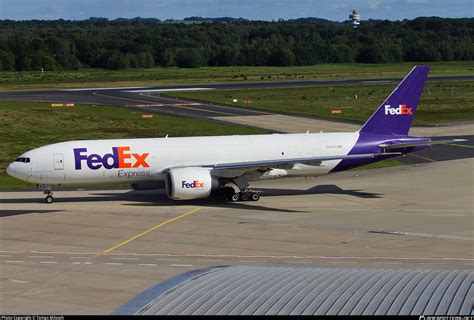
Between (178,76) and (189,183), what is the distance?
129 meters

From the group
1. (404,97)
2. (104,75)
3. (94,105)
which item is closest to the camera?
(404,97)

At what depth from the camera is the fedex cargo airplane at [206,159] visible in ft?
172

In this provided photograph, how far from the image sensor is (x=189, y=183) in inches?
2026

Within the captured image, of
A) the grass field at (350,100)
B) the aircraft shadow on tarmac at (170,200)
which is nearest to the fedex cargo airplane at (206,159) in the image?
the aircraft shadow on tarmac at (170,200)

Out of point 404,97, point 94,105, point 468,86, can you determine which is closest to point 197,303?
point 404,97

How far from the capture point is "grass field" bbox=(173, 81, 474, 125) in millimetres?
105312

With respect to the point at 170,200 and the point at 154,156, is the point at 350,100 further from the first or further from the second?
the point at 154,156

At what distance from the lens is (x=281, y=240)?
143ft

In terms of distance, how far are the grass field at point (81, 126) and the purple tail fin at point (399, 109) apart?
30.9m

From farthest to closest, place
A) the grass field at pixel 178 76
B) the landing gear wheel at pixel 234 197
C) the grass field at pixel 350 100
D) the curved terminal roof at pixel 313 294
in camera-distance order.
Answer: the grass field at pixel 178 76 → the grass field at pixel 350 100 → the landing gear wheel at pixel 234 197 → the curved terminal roof at pixel 313 294

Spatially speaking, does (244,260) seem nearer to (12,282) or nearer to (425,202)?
(12,282)

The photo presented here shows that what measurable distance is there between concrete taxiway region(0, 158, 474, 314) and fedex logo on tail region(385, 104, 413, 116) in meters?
5.47

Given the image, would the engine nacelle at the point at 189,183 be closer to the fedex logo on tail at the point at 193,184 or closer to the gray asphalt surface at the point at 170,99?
the fedex logo on tail at the point at 193,184

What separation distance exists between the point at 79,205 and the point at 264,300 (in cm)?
3579
